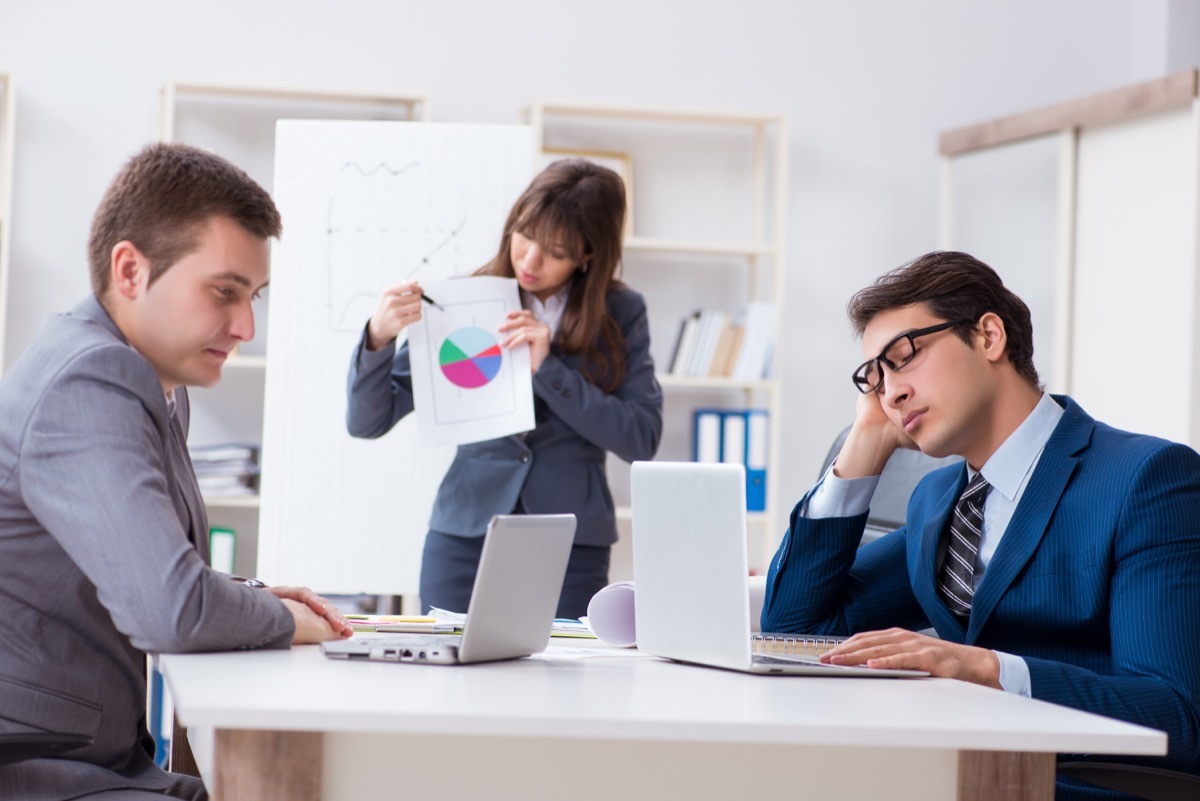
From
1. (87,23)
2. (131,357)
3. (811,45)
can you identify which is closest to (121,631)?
(131,357)

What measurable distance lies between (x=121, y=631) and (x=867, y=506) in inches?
43.9

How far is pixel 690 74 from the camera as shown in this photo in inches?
185

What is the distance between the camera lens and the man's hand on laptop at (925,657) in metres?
1.50

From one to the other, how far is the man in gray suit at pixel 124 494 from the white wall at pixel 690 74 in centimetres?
292

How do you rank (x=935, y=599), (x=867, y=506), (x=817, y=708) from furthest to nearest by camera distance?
(x=867, y=506), (x=935, y=599), (x=817, y=708)

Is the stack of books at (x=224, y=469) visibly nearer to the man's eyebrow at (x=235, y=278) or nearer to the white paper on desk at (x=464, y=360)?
the white paper on desk at (x=464, y=360)

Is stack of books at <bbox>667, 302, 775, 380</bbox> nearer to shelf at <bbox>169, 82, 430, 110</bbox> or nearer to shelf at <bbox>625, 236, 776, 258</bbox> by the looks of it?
shelf at <bbox>625, 236, 776, 258</bbox>

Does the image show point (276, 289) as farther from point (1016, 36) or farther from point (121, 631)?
point (1016, 36)

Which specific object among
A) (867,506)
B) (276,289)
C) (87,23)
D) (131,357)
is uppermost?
(87,23)

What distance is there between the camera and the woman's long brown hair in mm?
2697

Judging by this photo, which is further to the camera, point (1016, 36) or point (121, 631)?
point (1016, 36)

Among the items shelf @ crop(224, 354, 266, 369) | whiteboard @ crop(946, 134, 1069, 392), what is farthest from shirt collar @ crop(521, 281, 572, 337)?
whiteboard @ crop(946, 134, 1069, 392)

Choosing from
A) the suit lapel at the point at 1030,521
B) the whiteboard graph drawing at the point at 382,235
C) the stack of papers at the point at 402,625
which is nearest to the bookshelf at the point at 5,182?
the whiteboard graph drawing at the point at 382,235

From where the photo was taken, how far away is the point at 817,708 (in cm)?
121
